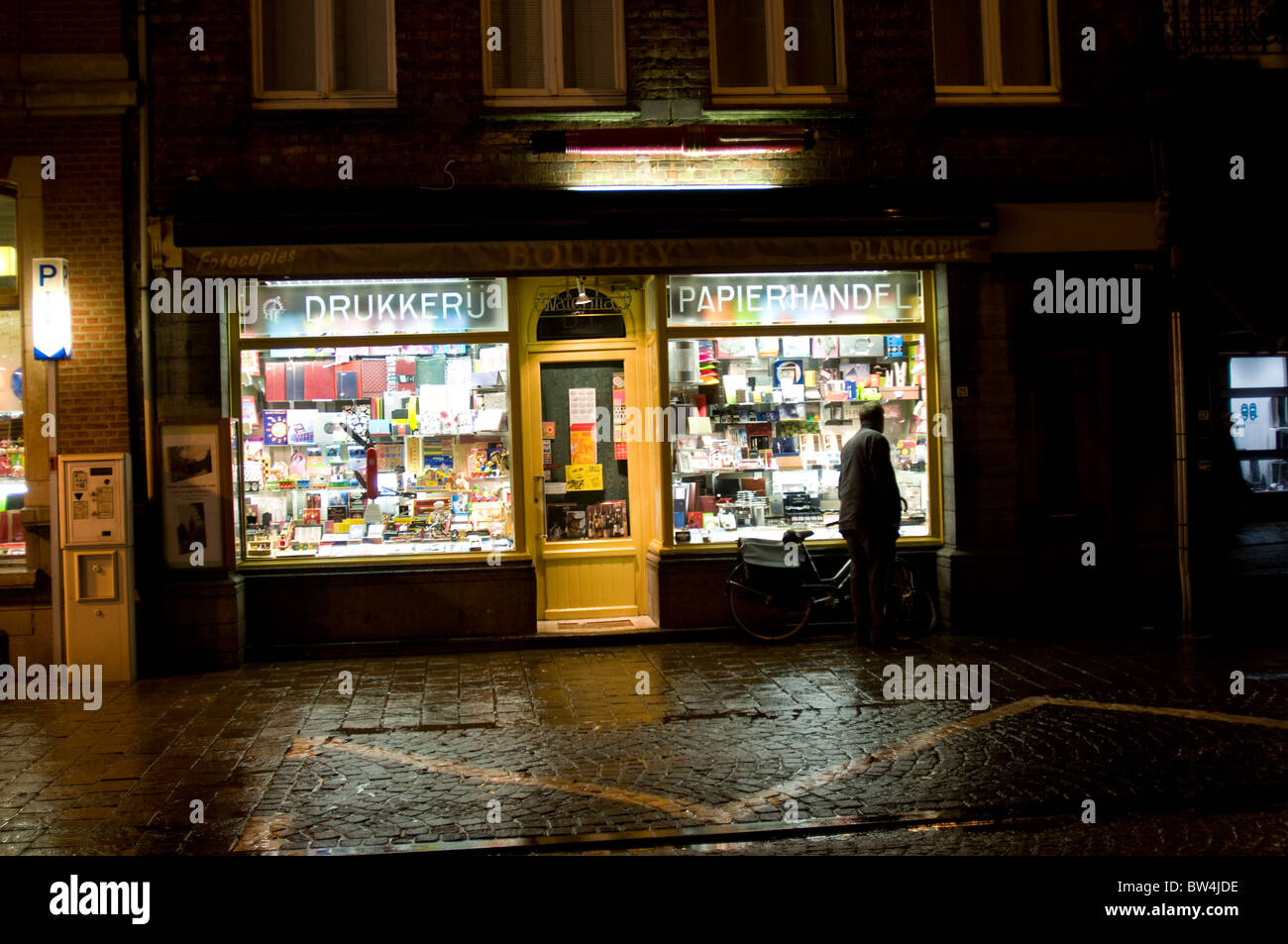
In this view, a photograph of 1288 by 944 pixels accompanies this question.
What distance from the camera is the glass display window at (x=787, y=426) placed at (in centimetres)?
1045

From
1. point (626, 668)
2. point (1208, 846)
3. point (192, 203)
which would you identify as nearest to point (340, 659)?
point (626, 668)

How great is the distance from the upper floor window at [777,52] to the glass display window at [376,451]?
3430mm

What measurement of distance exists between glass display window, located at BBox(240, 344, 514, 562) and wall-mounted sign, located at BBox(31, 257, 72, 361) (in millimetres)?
1498

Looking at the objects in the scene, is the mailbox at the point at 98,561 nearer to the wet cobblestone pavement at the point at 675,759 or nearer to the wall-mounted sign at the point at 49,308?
the wet cobblestone pavement at the point at 675,759

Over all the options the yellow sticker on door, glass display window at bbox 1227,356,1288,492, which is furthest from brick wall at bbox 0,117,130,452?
glass display window at bbox 1227,356,1288,492

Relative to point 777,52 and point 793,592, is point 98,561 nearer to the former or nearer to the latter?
point 793,592

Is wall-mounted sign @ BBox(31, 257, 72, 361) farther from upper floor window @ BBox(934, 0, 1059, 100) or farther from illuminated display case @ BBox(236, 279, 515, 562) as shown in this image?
upper floor window @ BBox(934, 0, 1059, 100)

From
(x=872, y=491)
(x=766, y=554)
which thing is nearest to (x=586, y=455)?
(x=766, y=554)

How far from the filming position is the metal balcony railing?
10477 millimetres

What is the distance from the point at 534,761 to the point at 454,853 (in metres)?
1.42

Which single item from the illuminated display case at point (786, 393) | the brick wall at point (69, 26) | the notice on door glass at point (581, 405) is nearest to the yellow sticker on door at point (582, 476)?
the notice on door glass at point (581, 405)

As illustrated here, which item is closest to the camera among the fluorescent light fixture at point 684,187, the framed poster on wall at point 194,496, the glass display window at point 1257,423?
the framed poster on wall at point 194,496

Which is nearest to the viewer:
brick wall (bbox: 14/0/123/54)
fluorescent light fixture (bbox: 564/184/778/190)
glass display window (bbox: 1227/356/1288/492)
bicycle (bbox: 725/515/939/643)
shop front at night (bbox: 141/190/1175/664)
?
brick wall (bbox: 14/0/123/54)

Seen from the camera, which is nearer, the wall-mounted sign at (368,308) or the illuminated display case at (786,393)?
the wall-mounted sign at (368,308)
